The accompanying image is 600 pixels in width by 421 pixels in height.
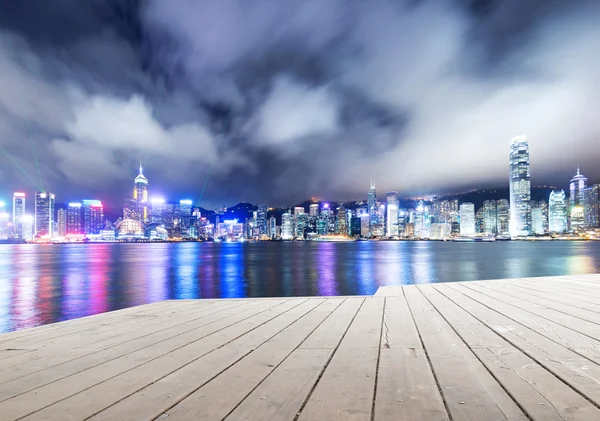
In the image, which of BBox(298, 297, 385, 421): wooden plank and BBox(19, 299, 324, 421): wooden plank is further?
BBox(19, 299, 324, 421): wooden plank

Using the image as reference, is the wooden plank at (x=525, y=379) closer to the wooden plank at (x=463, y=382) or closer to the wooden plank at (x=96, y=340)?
the wooden plank at (x=463, y=382)

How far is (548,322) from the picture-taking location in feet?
13.4

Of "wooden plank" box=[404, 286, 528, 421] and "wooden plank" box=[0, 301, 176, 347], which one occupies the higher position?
"wooden plank" box=[404, 286, 528, 421]

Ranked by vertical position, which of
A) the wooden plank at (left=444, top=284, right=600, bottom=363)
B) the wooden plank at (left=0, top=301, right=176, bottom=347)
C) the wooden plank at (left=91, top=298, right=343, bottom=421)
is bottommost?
the wooden plank at (left=0, top=301, right=176, bottom=347)

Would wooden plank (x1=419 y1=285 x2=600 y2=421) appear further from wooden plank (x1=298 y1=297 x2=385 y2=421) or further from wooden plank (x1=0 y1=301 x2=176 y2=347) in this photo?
wooden plank (x1=0 y1=301 x2=176 y2=347)

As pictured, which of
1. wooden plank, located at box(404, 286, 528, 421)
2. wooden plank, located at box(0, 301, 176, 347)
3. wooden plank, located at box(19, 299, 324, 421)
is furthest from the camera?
wooden plank, located at box(0, 301, 176, 347)

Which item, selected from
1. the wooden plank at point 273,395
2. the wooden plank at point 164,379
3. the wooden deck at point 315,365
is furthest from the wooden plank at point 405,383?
the wooden plank at point 164,379

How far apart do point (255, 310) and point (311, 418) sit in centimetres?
359

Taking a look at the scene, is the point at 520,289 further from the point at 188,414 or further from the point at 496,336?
the point at 188,414

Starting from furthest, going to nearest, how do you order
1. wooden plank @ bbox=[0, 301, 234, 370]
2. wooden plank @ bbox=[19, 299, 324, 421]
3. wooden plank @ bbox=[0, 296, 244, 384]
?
wooden plank @ bbox=[0, 301, 234, 370] → wooden plank @ bbox=[0, 296, 244, 384] → wooden plank @ bbox=[19, 299, 324, 421]

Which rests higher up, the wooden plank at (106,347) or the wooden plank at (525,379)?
the wooden plank at (525,379)

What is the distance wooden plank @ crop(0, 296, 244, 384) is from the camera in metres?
2.84

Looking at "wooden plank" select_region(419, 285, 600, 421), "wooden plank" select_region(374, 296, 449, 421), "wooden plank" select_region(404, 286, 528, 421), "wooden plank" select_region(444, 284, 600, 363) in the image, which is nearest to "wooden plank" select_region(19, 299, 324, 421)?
"wooden plank" select_region(374, 296, 449, 421)

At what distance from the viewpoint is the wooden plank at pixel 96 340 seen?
10.1 feet
